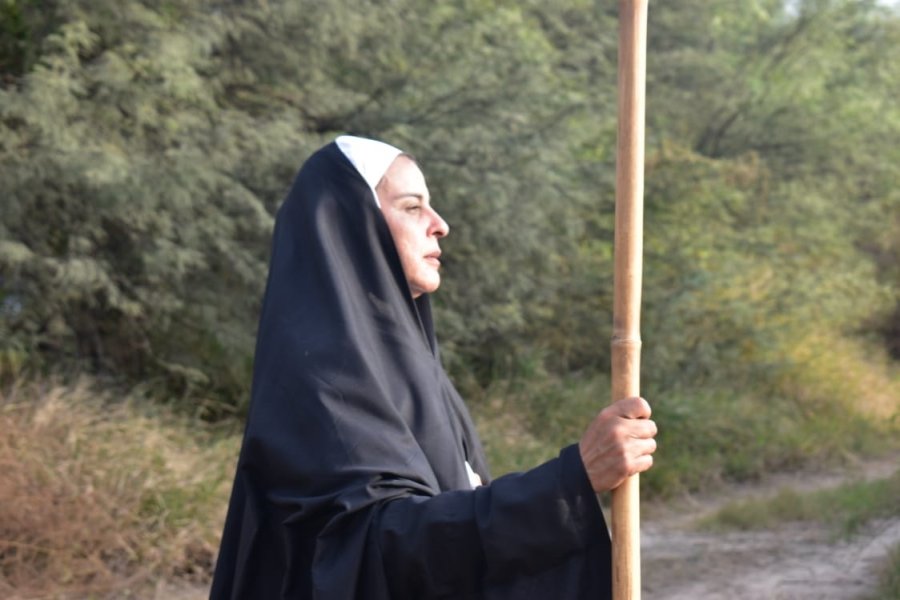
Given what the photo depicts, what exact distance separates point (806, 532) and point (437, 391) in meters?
7.13

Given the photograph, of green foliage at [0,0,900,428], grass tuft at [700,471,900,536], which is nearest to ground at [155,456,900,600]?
grass tuft at [700,471,900,536]

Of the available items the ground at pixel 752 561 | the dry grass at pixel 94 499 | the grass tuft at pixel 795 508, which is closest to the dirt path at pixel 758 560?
the ground at pixel 752 561

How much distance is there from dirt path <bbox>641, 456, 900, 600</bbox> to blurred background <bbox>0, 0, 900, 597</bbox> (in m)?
0.38

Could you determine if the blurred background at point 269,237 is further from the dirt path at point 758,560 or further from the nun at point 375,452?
the nun at point 375,452

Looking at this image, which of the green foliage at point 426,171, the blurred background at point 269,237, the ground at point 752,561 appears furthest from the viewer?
the green foliage at point 426,171

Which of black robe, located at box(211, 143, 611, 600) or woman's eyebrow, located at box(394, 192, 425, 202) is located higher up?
woman's eyebrow, located at box(394, 192, 425, 202)

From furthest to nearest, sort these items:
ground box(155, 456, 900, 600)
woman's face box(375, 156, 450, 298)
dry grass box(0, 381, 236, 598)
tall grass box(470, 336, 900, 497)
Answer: tall grass box(470, 336, 900, 497)
ground box(155, 456, 900, 600)
dry grass box(0, 381, 236, 598)
woman's face box(375, 156, 450, 298)

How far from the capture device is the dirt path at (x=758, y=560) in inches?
287

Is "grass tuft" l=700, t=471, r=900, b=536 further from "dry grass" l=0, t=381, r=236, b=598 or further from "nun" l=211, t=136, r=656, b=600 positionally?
"nun" l=211, t=136, r=656, b=600

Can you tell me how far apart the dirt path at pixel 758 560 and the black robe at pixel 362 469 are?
5.02 metres

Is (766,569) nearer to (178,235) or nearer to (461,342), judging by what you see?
(461,342)

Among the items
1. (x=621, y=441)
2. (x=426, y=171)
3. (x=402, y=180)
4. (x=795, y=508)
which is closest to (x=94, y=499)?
(x=426, y=171)

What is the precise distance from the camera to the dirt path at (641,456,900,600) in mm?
7301

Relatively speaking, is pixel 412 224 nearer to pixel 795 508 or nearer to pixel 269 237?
pixel 269 237
